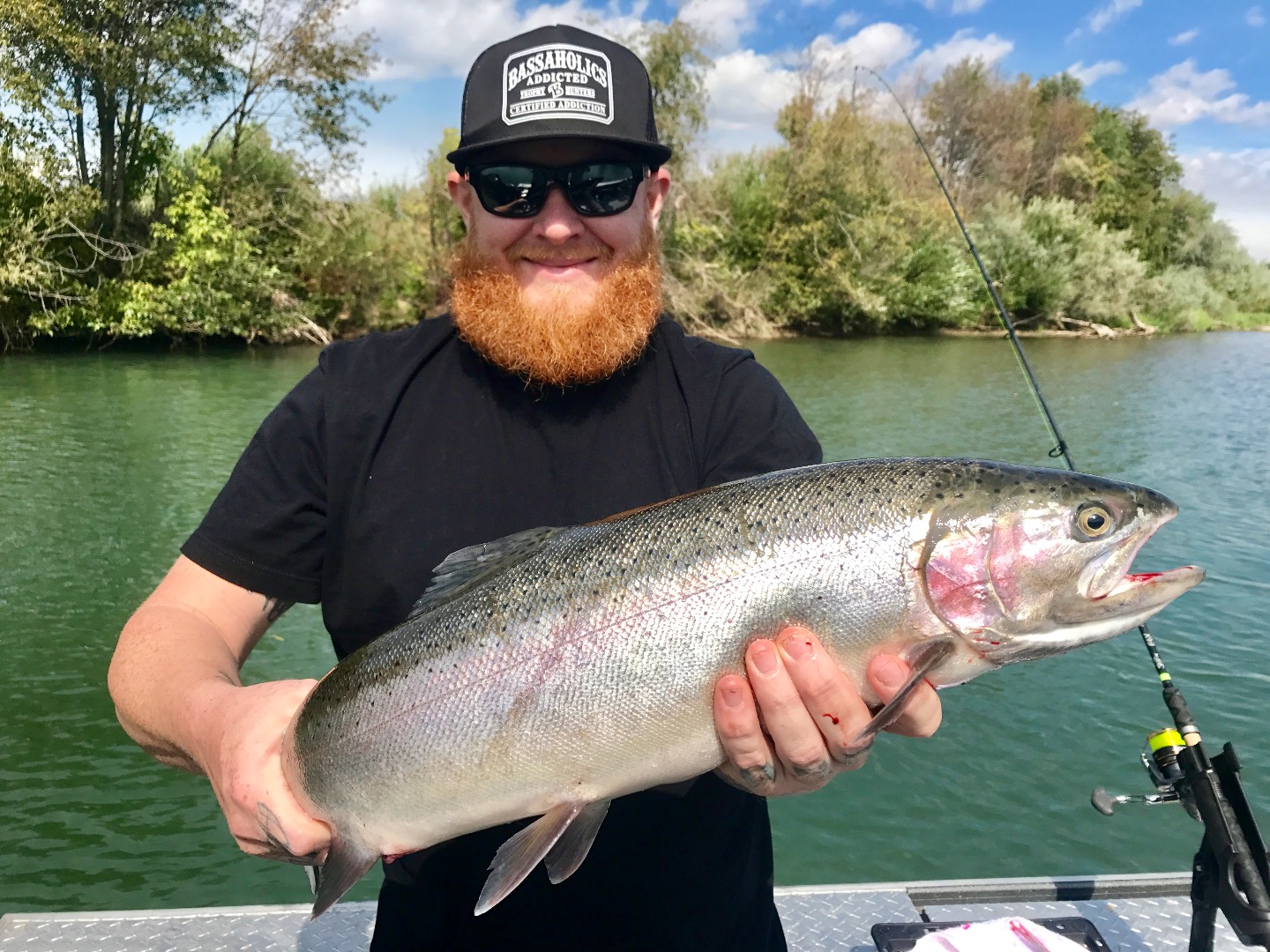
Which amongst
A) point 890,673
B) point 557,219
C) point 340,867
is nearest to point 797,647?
point 890,673

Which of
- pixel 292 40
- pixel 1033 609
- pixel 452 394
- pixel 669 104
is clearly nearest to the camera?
pixel 1033 609

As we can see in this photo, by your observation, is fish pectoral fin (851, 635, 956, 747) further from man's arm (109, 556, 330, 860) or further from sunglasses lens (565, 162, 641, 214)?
sunglasses lens (565, 162, 641, 214)

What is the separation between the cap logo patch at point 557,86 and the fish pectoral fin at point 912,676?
1.50m

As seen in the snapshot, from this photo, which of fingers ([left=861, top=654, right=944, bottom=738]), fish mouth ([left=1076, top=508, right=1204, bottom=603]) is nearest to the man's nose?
fingers ([left=861, top=654, right=944, bottom=738])

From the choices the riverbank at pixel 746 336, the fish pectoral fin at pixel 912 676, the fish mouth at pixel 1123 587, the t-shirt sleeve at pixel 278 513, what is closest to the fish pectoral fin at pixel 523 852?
the fish pectoral fin at pixel 912 676

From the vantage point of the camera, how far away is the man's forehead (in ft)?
7.86

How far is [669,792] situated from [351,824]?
709 millimetres

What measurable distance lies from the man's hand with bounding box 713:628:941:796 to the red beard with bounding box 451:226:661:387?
89cm

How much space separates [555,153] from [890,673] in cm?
155

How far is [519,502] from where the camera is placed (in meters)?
2.22

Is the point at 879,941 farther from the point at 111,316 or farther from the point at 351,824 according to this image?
the point at 111,316

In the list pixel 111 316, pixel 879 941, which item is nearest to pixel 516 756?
pixel 879 941

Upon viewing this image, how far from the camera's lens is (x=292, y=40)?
3062cm

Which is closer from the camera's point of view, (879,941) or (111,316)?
(879,941)
